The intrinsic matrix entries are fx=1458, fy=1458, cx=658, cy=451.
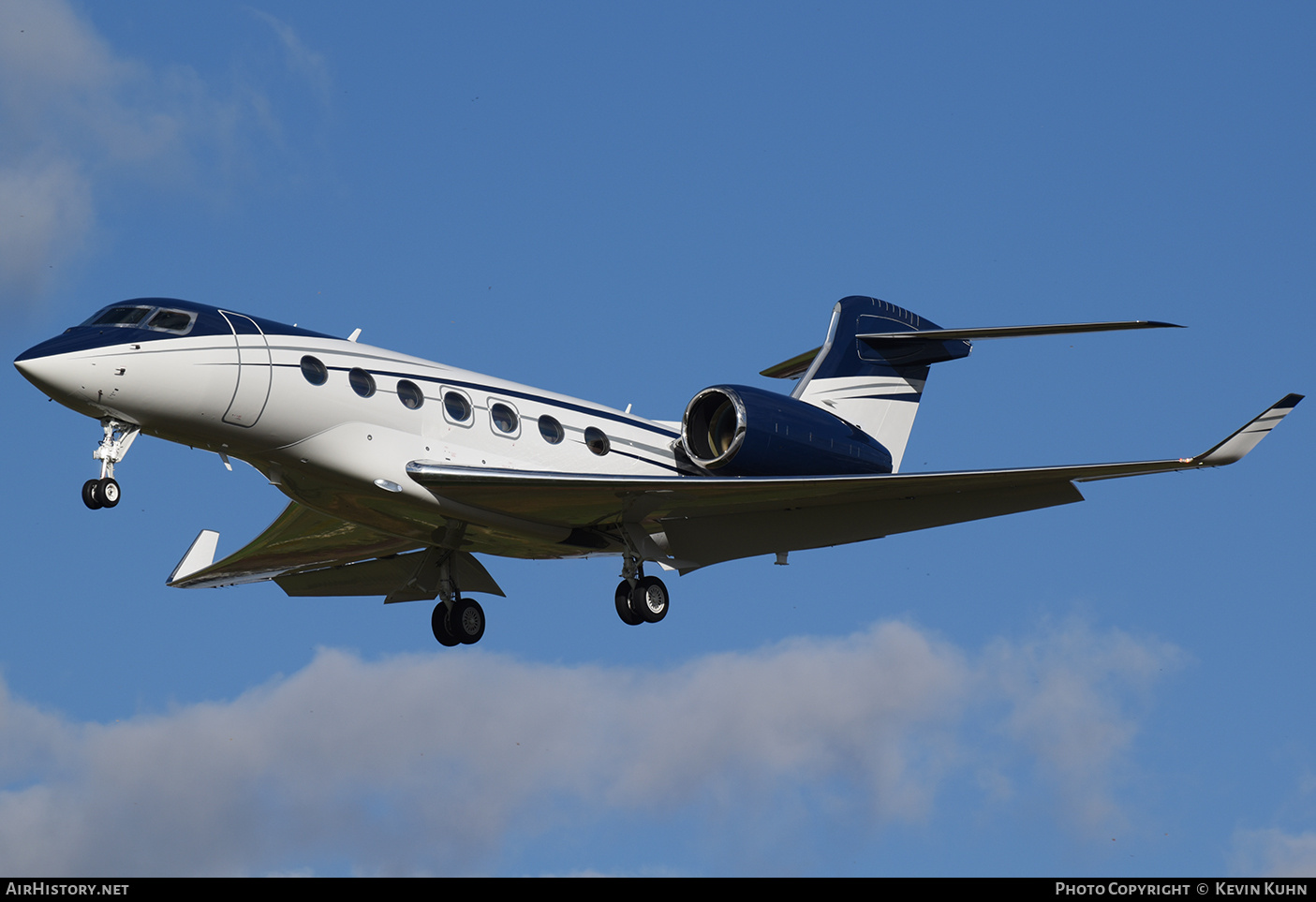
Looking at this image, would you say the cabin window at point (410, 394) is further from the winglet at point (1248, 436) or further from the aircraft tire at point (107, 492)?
the winglet at point (1248, 436)

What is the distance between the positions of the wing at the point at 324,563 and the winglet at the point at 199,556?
0.05 feet

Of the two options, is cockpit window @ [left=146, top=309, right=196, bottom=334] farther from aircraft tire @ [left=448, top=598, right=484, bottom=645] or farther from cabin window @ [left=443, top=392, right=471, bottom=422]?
aircraft tire @ [left=448, top=598, right=484, bottom=645]

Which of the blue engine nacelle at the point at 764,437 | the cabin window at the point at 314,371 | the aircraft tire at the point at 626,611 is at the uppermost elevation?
the cabin window at the point at 314,371

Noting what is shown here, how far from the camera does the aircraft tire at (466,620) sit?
799 inches

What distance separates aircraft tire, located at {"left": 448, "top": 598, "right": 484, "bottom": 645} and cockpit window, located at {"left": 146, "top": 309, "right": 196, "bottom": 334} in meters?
5.79

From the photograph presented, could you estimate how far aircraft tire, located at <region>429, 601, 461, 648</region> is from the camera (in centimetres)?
2028

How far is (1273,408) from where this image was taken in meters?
15.8

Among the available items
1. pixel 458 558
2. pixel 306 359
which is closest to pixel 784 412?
pixel 458 558

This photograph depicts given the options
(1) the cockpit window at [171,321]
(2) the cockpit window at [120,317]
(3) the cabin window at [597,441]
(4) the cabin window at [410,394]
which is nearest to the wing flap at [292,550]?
(4) the cabin window at [410,394]

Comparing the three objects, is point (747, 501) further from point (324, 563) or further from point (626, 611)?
point (324, 563)

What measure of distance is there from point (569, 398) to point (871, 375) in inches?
197

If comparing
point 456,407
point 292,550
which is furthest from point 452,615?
point 456,407

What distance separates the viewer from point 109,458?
1568 centimetres

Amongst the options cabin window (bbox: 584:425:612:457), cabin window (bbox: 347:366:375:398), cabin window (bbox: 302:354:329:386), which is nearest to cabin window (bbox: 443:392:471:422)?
cabin window (bbox: 347:366:375:398)
